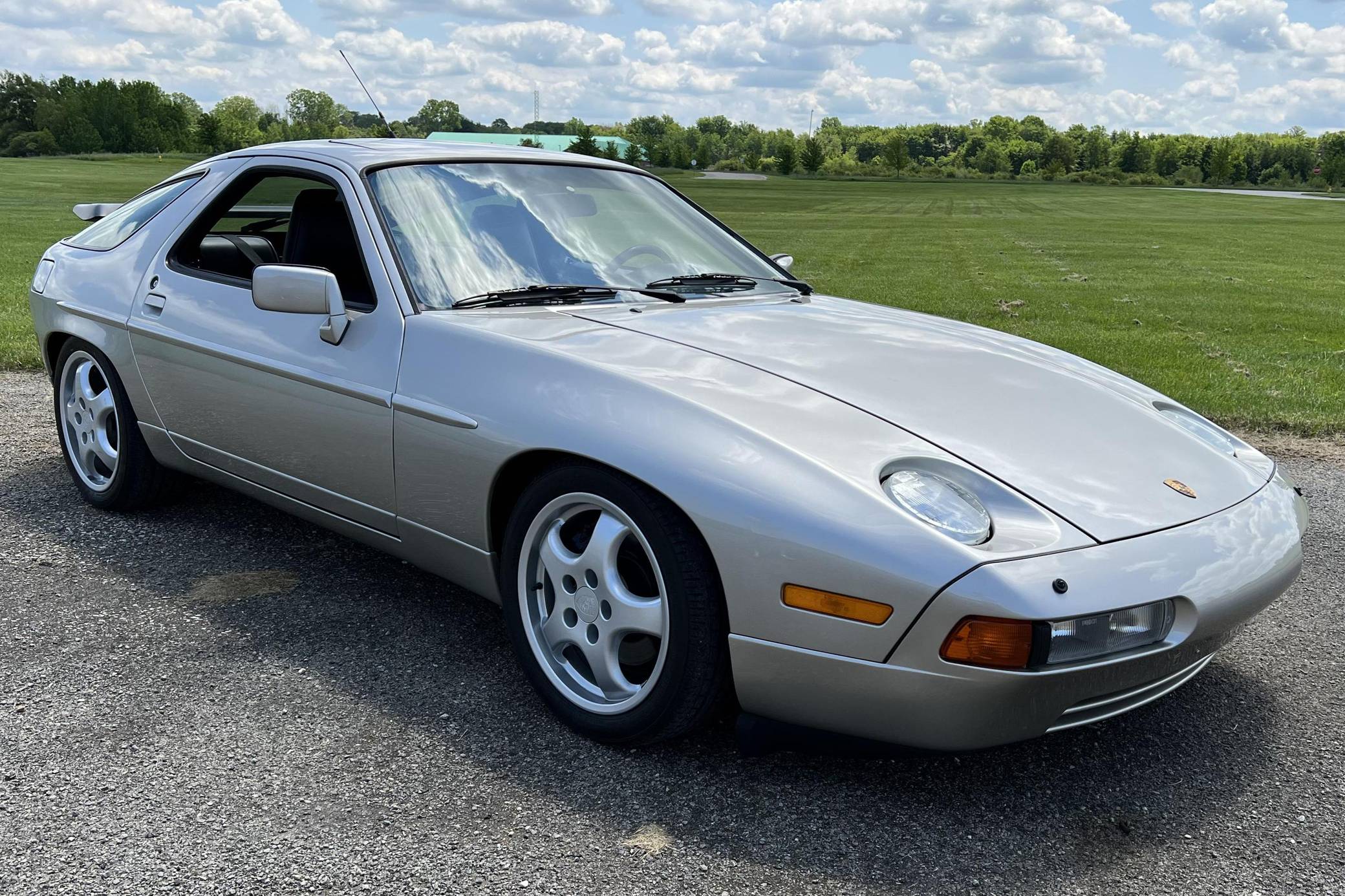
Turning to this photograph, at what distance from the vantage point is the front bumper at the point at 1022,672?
2.23m

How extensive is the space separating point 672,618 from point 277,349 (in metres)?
1.64

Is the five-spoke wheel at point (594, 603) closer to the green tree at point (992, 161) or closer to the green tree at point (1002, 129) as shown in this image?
the green tree at point (992, 161)

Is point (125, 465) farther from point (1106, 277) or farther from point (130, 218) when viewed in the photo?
point (1106, 277)

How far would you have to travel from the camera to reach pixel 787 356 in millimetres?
2988

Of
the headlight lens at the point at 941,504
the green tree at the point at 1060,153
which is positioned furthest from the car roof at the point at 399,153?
the green tree at the point at 1060,153

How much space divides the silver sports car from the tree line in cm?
7144

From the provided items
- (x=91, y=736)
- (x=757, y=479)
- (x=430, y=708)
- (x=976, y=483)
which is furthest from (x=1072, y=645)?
(x=91, y=736)

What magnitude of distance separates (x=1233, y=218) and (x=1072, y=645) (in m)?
43.6

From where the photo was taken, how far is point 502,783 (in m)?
2.58

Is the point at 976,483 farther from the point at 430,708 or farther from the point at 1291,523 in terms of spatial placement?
the point at 430,708

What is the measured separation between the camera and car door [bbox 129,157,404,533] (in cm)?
321

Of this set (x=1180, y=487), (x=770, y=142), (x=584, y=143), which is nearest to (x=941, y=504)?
(x=1180, y=487)

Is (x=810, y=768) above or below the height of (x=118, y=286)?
below

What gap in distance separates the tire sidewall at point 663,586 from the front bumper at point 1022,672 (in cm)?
15
